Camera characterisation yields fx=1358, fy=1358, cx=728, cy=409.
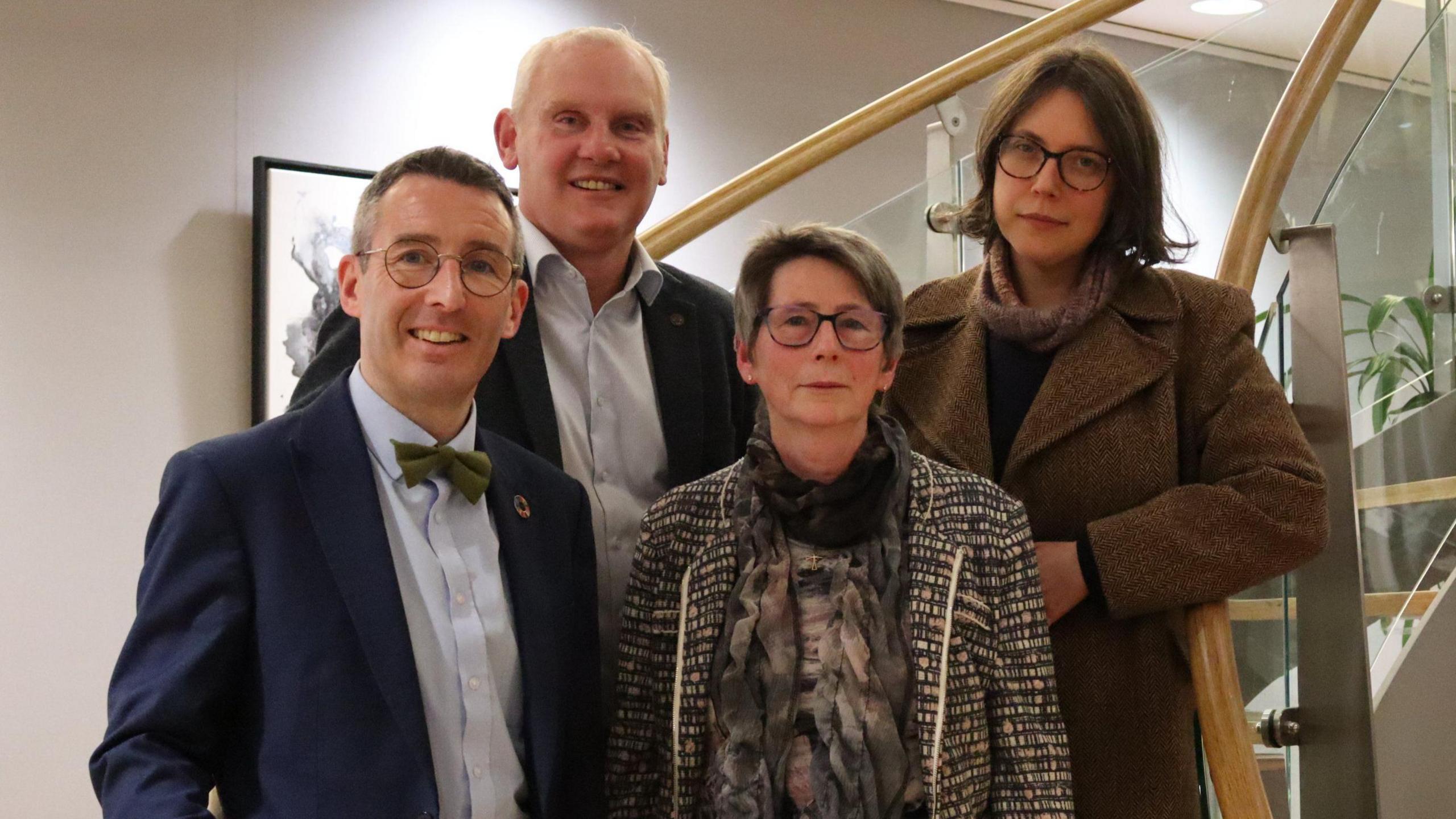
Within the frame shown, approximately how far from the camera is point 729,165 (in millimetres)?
5859

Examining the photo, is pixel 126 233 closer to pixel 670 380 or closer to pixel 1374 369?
pixel 670 380

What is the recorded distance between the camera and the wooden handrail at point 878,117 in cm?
324

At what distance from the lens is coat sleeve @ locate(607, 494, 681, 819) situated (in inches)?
76.9

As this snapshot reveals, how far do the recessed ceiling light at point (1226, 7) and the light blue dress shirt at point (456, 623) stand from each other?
6.00m

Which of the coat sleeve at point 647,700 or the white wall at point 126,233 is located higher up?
the white wall at point 126,233

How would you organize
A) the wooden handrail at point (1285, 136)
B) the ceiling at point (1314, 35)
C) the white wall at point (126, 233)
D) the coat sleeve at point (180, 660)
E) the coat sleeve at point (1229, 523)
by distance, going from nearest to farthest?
the coat sleeve at point (180, 660), the coat sleeve at point (1229, 523), the wooden handrail at point (1285, 136), the ceiling at point (1314, 35), the white wall at point (126, 233)

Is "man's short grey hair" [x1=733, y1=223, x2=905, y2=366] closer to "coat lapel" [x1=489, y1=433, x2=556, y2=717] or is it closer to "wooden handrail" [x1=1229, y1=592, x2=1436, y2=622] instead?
"coat lapel" [x1=489, y1=433, x2=556, y2=717]

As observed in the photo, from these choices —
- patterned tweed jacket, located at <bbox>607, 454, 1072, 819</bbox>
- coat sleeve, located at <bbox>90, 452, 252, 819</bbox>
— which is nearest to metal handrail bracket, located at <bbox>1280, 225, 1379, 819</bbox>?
patterned tweed jacket, located at <bbox>607, 454, 1072, 819</bbox>

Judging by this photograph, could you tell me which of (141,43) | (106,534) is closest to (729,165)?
(141,43)

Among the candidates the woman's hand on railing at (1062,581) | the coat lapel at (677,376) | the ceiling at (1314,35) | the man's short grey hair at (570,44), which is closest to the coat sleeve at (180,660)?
the coat lapel at (677,376)

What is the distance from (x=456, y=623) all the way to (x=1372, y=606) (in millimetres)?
1652

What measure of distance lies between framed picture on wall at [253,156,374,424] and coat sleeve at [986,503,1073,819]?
335 cm

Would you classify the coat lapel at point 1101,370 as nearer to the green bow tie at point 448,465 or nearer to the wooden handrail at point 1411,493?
the wooden handrail at point 1411,493

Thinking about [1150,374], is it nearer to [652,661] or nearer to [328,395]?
[652,661]
